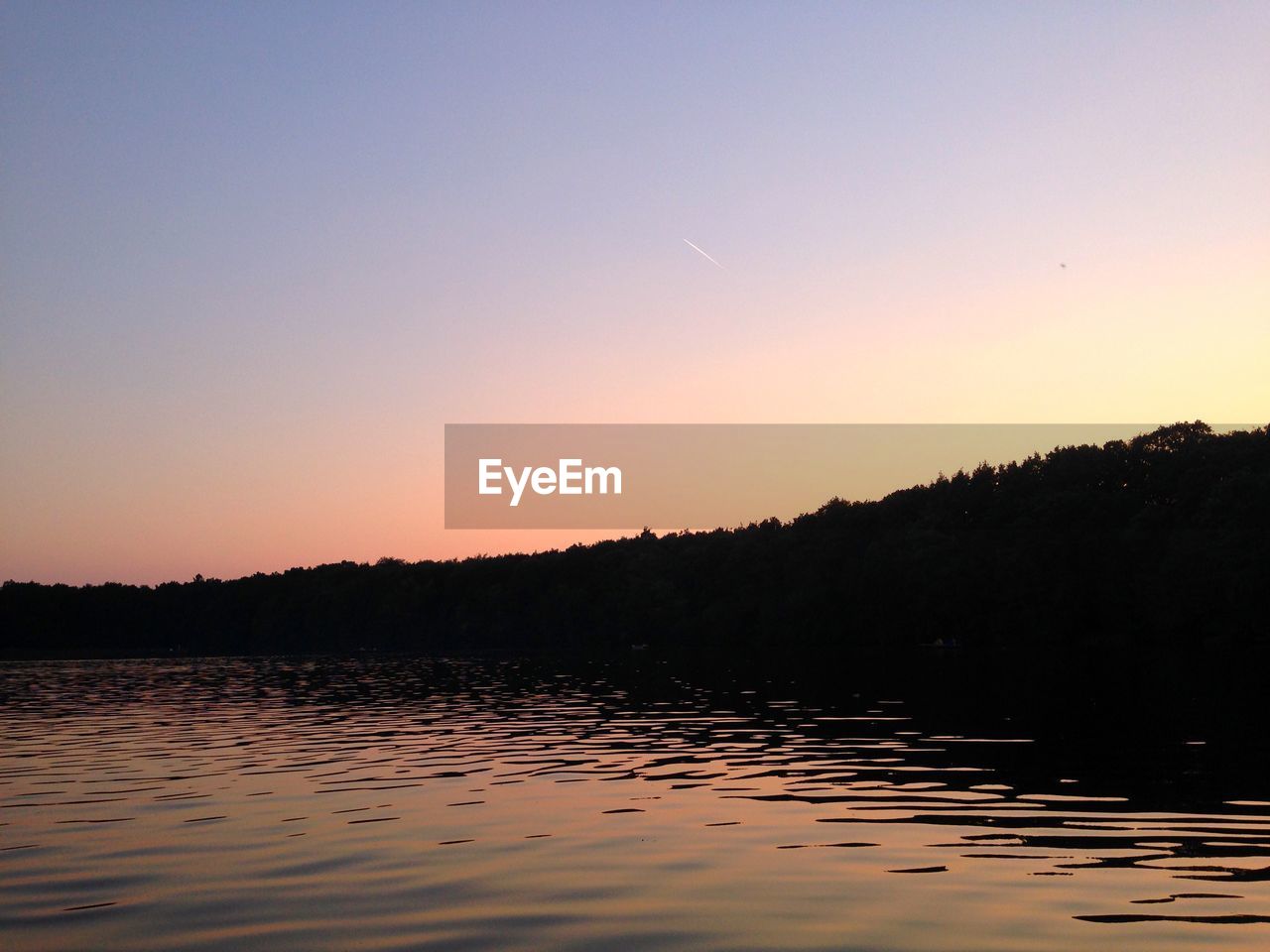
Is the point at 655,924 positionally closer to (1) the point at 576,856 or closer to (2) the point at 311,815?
(1) the point at 576,856

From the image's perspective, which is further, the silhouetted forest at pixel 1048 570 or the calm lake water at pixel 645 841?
the silhouetted forest at pixel 1048 570

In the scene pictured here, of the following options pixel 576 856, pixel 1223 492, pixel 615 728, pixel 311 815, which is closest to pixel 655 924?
pixel 576 856

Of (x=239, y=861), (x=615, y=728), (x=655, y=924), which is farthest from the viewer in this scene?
(x=615, y=728)

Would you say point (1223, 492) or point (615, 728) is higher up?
point (1223, 492)

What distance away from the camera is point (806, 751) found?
110 feet

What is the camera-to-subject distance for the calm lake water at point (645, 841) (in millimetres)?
13727

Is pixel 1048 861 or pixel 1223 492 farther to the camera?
pixel 1223 492

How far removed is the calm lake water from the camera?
45.0ft

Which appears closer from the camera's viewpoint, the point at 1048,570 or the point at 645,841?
the point at 645,841

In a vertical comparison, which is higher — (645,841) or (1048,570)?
(1048,570)

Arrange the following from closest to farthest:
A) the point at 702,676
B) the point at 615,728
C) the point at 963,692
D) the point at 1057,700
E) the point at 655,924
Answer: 1. the point at 655,924
2. the point at 615,728
3. the point at 1057,700
4. the point at 963,692
5. the point at 702,676

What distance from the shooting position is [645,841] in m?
19.6

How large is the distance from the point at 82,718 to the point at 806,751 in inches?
1385

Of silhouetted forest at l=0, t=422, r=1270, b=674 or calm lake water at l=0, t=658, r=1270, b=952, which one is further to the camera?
silhouetted forest at l=0, t=422, r=1270, b=674
